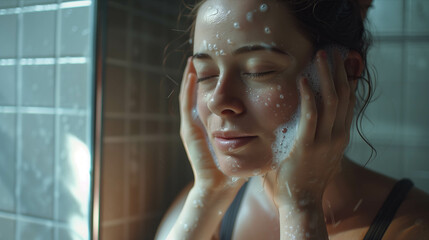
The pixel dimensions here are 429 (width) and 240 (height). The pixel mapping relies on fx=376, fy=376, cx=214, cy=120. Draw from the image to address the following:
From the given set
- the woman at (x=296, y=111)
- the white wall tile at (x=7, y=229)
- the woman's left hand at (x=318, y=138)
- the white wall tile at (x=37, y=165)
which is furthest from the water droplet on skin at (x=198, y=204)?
the white wall tile at (x=7, y=229)

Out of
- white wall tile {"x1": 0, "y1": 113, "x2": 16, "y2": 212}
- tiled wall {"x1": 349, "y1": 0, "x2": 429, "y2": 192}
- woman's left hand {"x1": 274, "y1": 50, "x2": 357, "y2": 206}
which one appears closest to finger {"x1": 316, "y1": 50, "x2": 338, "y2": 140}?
woman's left hand {"x1": 274, "y1": 50, "x2": 357, "y2": 206}

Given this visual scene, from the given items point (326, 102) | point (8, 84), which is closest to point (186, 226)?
point (326, 102)

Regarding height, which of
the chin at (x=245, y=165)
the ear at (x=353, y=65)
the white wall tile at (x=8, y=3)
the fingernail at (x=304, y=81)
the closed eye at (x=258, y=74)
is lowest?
the chin at (x=245, y=165)

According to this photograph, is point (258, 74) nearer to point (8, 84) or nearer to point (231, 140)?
point (231, 140)

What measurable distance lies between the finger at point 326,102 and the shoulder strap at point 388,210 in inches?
5.7

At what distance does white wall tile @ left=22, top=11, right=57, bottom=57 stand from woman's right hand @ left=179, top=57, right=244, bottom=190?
0.30m

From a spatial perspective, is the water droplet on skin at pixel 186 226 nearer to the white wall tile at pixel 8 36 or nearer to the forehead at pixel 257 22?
the forehead at pixel 257 22

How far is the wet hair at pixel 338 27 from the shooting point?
1.50 feet

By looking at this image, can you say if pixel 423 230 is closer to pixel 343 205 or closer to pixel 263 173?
pixel 343 205

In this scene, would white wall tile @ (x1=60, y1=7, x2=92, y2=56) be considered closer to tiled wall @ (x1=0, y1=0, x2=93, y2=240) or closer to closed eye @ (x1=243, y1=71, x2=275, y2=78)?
tiled wall @ (x1=0, y1=0, x2=93, y2=240)

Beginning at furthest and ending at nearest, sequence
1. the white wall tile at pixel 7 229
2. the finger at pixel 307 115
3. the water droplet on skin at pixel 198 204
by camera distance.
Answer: the white wall tile at pixel 7 229 < the water droplet on skin at pixel 198 204 < the finger at pixel 307 115

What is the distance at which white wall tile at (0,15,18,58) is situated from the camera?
712mm

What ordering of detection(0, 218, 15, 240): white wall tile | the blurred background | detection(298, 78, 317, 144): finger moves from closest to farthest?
detection(298, 78, 317, 144): finger → the blurred background → detection(0, 218, 15, 240): white wall tile

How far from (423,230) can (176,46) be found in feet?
1.43
